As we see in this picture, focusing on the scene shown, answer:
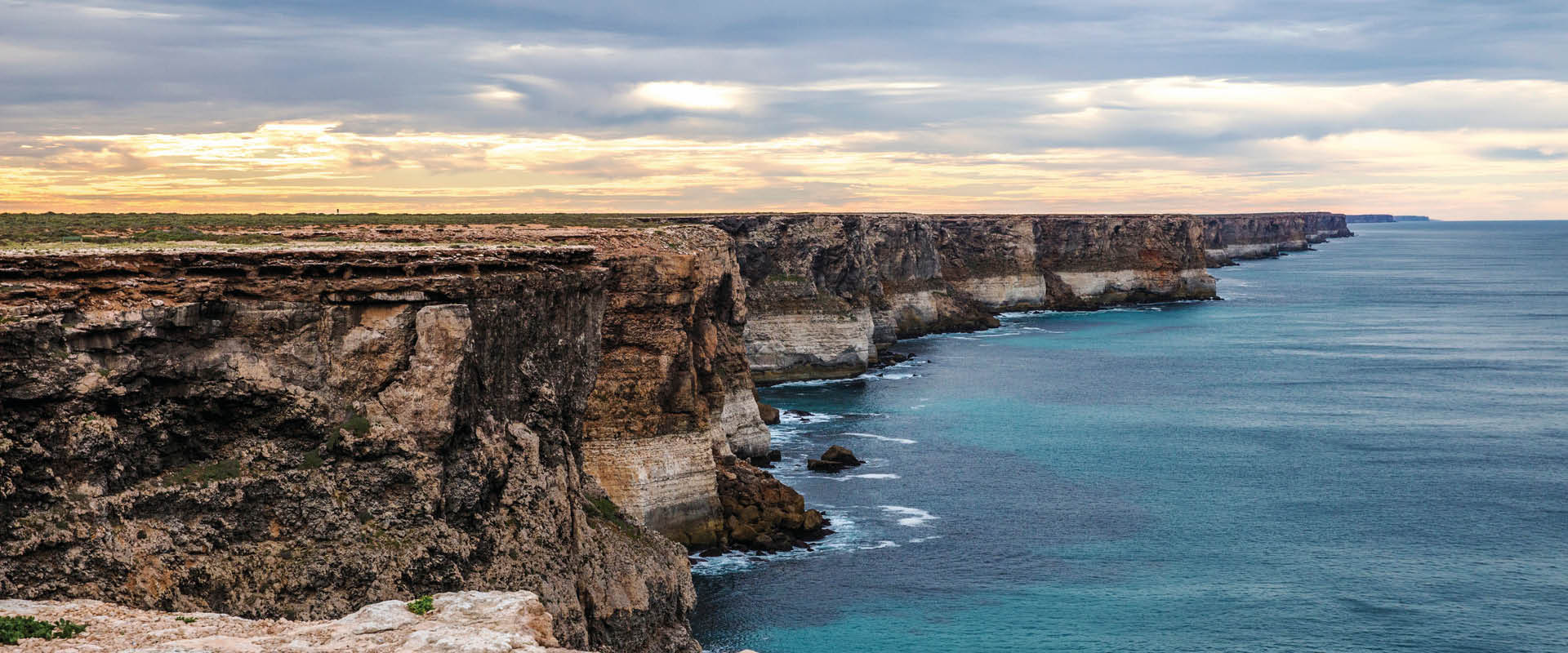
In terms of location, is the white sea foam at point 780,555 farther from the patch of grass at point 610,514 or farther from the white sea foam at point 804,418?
the white sea foam at point 804,418

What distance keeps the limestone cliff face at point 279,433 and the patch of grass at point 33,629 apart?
3.93m

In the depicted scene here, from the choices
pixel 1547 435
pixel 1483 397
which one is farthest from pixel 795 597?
pixel 1483 397

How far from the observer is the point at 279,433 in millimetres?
25922

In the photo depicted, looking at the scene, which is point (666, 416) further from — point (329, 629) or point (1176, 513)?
point (329, 629)

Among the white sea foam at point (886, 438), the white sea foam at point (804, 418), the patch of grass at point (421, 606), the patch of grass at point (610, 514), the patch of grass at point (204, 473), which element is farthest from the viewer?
the white sea foam at point (804, 418)

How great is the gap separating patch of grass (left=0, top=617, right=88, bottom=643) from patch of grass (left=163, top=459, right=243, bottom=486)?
6.06 m

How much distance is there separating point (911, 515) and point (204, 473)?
1449 inches

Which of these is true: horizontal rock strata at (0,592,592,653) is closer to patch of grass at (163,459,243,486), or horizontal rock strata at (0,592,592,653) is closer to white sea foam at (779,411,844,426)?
patch of grass at (163,459,243,486)

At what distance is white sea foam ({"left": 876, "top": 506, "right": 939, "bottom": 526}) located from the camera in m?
55.8

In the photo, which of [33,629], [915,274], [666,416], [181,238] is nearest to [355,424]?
[33,629]

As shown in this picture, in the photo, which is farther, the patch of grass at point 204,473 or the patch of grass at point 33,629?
the patch of grass at point 204,473

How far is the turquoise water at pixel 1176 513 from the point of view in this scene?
140 ft

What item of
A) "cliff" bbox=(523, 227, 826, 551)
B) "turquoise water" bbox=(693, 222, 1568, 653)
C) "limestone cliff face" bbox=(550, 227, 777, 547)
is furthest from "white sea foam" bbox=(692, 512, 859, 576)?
"limestone cliff face" bbox=(550, 227, 777, 547)

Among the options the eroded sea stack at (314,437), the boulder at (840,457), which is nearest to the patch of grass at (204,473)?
the eroded sea stack at (314,437)
